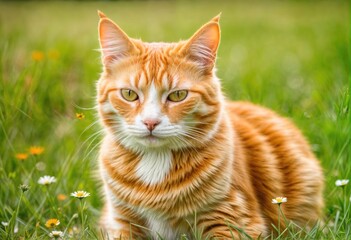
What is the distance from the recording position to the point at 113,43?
268cm

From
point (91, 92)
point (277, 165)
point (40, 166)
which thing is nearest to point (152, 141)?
point (277, 165)

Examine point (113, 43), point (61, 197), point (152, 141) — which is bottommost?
point (61, 197)

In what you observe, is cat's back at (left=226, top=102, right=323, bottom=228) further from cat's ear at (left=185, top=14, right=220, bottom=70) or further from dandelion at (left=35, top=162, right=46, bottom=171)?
dandelion at (left=35, top=162, right=46, bottom=171)

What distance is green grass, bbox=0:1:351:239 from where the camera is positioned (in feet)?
9.98

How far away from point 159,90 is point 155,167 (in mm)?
348

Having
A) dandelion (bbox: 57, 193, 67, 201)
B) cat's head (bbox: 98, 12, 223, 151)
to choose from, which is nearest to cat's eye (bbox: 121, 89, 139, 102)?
cat's head (bbox: 98, 12, 223, 151)

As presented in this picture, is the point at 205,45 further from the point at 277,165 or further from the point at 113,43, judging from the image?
the point at 277,165

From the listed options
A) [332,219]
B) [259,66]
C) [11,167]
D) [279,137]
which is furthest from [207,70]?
[259,66]

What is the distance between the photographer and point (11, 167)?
3330mm

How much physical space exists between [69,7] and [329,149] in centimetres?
728

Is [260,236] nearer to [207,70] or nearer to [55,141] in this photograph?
[207,70]

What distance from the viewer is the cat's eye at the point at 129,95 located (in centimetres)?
256

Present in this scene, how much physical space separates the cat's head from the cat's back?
332 mm

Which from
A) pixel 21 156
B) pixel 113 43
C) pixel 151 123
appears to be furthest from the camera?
pixel 21 156
